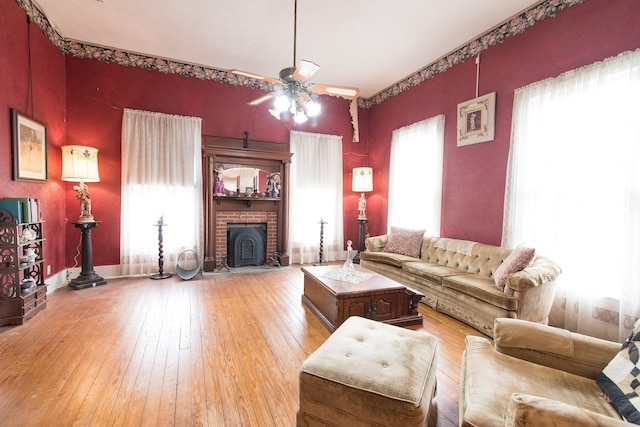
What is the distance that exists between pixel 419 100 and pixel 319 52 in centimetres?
189

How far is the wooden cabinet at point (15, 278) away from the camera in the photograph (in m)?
2.82

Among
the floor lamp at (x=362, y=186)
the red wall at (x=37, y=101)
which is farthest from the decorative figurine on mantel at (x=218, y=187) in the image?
the floor lamp at (x=362, y=186)

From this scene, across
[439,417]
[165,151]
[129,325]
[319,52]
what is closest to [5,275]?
[129,325]

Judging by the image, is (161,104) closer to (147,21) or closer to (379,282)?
(147,21)

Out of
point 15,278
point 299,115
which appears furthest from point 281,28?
point 15,278

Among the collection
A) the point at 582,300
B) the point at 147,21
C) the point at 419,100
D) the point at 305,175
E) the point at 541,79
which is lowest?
the point at 582,300

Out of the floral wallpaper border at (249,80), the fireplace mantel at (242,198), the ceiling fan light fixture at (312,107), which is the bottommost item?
the fireplace mantel at (242,198)

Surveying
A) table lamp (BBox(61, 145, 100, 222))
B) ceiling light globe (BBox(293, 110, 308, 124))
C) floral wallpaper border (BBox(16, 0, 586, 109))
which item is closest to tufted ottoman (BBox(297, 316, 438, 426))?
ceiling light globe (BBox(293, 110, 308, 124))

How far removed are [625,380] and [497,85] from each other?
11.6 feet

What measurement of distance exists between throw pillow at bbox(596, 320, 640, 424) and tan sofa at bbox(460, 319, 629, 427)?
5 cm

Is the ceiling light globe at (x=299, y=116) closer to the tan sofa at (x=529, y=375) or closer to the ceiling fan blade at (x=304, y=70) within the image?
the ceiling fan blade at (x=304, y=70)

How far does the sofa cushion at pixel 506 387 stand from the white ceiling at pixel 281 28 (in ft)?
11.6

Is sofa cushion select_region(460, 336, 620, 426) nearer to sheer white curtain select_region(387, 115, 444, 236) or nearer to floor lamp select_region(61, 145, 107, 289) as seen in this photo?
sheer white curtain select_region(387, 115, 444, 236)

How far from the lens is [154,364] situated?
2264 millimetres
